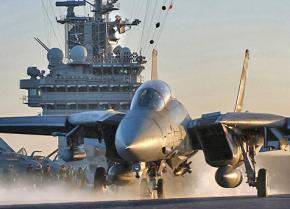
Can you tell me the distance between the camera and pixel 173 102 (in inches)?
1029

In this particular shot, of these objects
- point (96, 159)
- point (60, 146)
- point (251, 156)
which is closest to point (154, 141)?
point (251, 156)

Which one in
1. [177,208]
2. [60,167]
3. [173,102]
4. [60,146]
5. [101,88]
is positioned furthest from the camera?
[101,88]

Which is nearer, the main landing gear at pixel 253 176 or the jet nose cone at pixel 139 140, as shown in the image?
the jet nose cone at pixel 139 140

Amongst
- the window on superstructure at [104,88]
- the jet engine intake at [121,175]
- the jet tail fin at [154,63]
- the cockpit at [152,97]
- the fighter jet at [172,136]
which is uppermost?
the jet tail fin at [154,63]

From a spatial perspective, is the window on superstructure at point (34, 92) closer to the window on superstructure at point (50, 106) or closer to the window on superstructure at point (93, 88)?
the window on superstructure at point (50, 106)

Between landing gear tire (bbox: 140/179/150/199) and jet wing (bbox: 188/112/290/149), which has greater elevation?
jet wing (bbox: 188/112/290/149)

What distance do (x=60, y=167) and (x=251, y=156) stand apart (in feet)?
106

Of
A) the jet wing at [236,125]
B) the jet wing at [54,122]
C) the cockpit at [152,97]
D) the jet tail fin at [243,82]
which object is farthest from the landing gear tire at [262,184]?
the jet tail fin at [243,82]

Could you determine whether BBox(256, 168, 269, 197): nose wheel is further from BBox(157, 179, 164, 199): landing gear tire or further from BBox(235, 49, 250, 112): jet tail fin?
BBox(235, 49, 250, 112): jet tail fin

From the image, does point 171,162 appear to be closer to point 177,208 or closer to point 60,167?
point 177,208

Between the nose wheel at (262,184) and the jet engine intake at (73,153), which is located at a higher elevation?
the jet engine intake at (73,153)

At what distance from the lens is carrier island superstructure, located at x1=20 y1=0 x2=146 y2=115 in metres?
78.2

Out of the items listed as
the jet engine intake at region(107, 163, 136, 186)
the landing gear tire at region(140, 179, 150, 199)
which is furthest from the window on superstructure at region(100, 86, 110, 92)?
the landing gear tire at region(140, 179, 150, 199)

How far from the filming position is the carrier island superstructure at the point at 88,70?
257 ft
